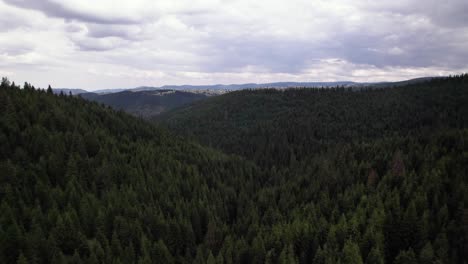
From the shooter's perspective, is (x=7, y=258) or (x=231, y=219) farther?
(x=231, y=219)

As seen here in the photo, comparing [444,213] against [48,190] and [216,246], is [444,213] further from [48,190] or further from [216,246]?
[48,190]

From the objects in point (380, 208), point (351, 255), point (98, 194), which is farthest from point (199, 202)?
point (380, 208)

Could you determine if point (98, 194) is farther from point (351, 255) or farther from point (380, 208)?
point (380, 208)

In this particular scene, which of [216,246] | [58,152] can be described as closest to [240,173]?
[216,246]

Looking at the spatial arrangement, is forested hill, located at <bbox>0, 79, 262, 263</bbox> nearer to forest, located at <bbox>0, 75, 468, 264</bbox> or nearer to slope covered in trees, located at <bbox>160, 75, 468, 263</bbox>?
forest, located at <bbox>0, 75, 468, 264</bbox>

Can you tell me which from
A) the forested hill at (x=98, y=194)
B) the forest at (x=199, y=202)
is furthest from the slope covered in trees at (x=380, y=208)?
the forested hill at (x=98, y=194)

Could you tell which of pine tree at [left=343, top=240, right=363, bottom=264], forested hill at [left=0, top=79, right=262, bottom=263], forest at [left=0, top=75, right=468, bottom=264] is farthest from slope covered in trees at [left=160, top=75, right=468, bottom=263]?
forested hill at [left=0, top=79, right=262, bottom=263]

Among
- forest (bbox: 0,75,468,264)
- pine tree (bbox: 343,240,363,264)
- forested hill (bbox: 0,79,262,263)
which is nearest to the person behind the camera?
pine tree (bbox: 343,240,363,264)

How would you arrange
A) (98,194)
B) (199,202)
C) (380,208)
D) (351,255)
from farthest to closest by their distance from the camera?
(199,202), (98,194), (380,208), (351,255)
